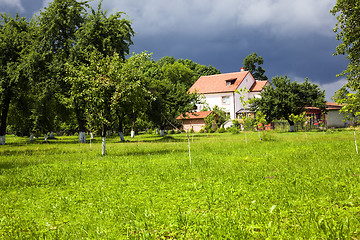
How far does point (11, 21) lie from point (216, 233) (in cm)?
4057

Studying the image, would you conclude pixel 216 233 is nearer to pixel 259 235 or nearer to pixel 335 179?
pixel 259 235

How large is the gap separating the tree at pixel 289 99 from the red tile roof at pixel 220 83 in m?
17.0

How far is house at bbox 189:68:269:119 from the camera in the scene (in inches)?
2544

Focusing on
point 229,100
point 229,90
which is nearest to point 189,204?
point 229,100

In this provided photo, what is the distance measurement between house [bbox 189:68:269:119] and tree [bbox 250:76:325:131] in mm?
14541

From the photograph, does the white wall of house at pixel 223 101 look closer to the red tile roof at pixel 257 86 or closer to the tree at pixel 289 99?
the red tile roof at pixel 257 86

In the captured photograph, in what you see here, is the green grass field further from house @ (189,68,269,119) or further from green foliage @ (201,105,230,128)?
house @ (189,68,269,119)

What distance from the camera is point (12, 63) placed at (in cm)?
3312

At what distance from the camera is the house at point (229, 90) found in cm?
6462


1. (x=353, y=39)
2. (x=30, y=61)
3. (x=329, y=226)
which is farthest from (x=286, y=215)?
(x=30, y=61)

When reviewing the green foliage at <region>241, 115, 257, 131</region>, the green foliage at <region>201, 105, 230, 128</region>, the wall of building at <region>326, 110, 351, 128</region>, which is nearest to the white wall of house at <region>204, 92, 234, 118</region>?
the green foliage at <region>201, 105, 230, 128</region>

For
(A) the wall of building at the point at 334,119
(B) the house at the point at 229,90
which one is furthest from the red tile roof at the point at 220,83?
(A) the wall of building at the point at 334,119

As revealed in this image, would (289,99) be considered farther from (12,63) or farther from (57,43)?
(12,63)

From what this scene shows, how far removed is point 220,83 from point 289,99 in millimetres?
25288
